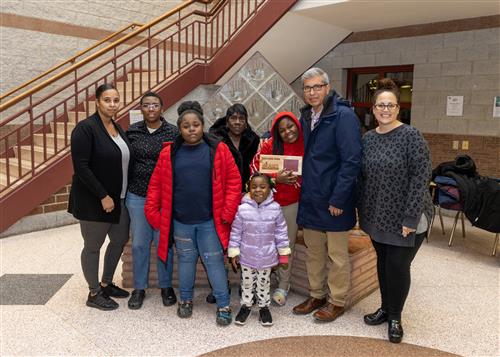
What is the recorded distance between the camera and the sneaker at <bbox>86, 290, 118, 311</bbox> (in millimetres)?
2755

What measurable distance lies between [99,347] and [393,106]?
86.2 inches

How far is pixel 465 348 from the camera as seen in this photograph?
2.37 metres

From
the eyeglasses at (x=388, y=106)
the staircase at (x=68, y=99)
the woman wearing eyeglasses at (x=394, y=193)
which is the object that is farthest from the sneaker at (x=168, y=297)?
the staircase at (x=68, y=99)

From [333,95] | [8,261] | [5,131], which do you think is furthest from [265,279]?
[5,131]

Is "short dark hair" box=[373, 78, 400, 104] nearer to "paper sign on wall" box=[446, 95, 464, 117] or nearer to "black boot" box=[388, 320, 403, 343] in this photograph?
"black boot" box=[388, 320, 403, 343]

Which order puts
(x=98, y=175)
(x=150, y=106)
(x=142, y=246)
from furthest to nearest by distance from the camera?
(x=142, y=246), (x=150, y=106), (x=98, y=175)

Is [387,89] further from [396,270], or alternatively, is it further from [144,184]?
[144,184]

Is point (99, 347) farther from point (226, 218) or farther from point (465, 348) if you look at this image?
point (465, 348)

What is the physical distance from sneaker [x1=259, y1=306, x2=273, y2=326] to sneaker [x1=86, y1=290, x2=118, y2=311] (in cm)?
103

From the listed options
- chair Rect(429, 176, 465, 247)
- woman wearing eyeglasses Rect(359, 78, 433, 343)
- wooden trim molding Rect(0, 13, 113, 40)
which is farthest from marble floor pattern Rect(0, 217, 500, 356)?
wooden trim molding Rect(0, 13, 113, 40)

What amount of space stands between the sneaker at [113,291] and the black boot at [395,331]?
185 centimetres

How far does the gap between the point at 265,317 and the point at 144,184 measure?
119 cm

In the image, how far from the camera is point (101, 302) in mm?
2768

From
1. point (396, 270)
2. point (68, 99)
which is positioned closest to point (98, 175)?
point (396, 270)
